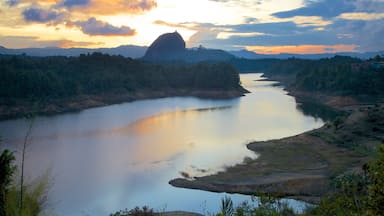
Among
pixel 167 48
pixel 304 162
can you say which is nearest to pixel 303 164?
pixel 304 162

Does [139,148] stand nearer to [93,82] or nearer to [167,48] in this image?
[93,82]

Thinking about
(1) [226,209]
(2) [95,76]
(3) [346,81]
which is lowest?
(2) [95,76]

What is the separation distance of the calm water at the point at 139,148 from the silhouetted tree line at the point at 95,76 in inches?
267

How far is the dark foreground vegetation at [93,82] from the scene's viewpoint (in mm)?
47969

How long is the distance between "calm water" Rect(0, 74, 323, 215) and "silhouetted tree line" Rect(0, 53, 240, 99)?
22.2 ft

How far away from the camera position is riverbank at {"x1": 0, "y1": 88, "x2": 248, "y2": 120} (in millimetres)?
44594

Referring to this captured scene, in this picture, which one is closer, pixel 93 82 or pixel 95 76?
pixel 93 82

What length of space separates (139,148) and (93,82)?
33093mm

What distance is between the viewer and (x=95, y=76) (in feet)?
211

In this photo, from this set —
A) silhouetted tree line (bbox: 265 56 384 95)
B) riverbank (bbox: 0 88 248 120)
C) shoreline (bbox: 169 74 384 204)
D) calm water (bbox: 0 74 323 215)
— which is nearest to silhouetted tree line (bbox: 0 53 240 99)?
riverbank (bbox: 0 88 248 120)

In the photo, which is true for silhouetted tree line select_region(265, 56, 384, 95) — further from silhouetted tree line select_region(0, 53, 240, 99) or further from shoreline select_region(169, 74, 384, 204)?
shoreline select_region(169, 74, 384, 204)

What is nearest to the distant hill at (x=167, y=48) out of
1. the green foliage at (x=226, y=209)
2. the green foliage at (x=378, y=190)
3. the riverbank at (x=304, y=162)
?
the riverbank at (x=304, y=162)

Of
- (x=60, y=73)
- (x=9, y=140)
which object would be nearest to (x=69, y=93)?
(x=60, y=73)

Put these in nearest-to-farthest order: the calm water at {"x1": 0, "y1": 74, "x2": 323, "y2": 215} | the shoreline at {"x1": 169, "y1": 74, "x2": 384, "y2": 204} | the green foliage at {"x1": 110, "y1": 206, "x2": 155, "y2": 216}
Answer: the green foliage at {"x1": 110, "y1": 206, "x2": 155, "y2": 216}, the calm water at {"x1": 0, "y1": 74, "x2": 323, "y2": 215}, the shoreline at {"x1": 169, "y1": 74, "x2": 384, "y2": 204}
